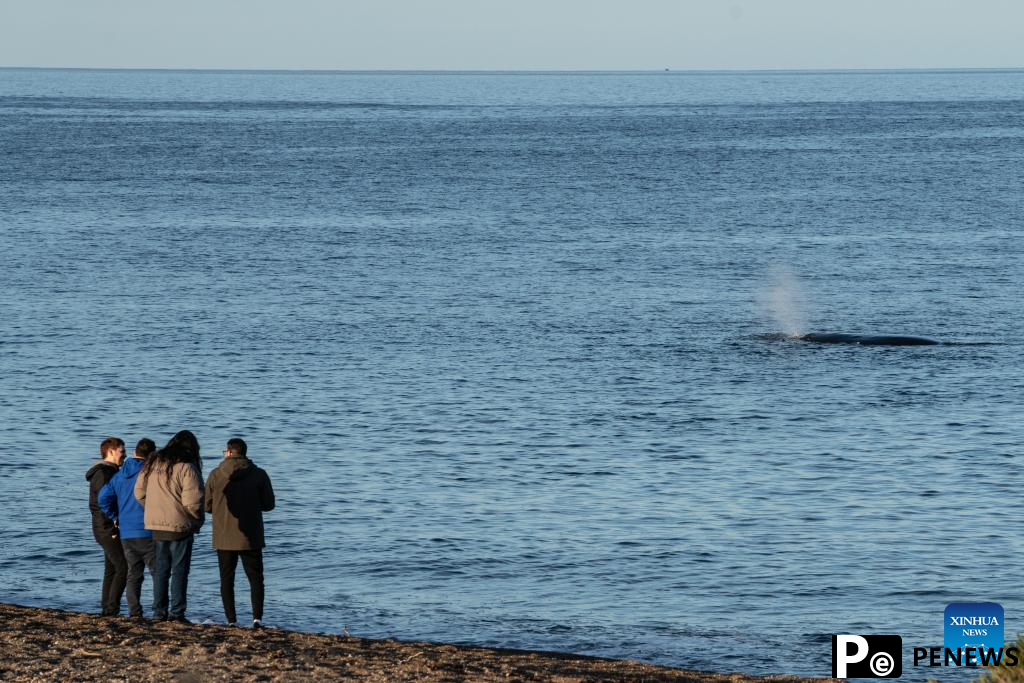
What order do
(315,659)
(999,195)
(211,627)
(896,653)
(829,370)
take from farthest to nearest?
(999,195)
(829,370)
(896,653)
(211,627)
(315,659)

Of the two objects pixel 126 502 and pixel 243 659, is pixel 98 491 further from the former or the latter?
pixel 243 659

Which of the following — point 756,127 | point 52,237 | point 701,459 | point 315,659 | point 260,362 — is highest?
point 756,127

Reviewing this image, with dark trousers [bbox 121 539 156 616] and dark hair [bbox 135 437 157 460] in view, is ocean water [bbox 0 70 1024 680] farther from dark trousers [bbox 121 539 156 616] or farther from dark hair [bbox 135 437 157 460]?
dark hair [bbox 135 437 157 460]

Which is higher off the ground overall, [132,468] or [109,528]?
[132,468]

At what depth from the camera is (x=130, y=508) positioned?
57.5 ft

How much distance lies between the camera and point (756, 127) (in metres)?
177

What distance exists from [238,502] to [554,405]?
2078cm

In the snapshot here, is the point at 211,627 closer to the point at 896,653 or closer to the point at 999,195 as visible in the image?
the point at 896,653

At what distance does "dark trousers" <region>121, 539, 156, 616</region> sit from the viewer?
702 inches

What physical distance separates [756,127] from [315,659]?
165 meters

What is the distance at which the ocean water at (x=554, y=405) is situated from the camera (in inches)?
933

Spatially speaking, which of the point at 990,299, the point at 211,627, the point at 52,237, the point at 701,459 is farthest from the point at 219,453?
the point at 52,237

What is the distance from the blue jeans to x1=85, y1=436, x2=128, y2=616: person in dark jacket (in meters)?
0.60

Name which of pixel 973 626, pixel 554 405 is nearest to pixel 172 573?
pixel 973 626
